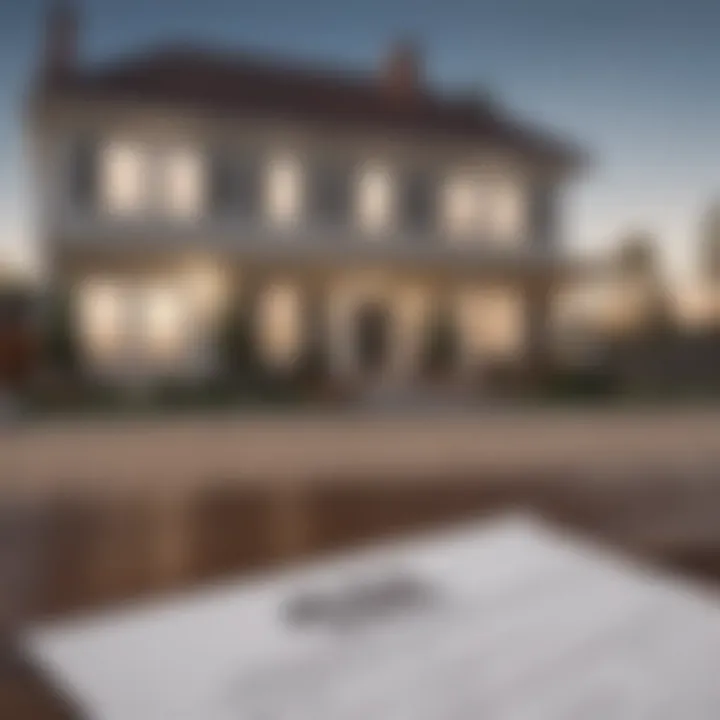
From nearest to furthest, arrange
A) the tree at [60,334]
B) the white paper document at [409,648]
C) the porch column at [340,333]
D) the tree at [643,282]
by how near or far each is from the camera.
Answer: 1. the white paper document at [409,648]
2. the tree at [60,334]
3. the porch column at [340,333]
4. the tree at [643,282]

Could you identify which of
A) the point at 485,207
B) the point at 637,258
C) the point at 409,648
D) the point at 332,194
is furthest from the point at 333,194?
the point at 409,648

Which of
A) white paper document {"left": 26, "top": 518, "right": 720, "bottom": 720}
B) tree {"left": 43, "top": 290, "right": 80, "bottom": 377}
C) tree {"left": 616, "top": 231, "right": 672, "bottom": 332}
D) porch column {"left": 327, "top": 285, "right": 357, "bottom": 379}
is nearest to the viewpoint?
white paper document {"left": 26, "top": 518, "right": 720, "bottom": 720}

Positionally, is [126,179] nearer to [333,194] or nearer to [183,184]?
[183,184]

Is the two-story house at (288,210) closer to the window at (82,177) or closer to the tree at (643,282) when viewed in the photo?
the window at (82,177)

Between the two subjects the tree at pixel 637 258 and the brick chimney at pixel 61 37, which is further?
the tree at pixel 637 258

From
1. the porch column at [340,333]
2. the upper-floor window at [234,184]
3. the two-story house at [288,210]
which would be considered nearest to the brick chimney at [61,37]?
the two-story house at [288,210]

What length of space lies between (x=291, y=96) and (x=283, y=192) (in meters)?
0.14

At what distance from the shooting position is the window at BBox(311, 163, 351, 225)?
1284mm

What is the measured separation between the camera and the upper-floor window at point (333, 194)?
128cm

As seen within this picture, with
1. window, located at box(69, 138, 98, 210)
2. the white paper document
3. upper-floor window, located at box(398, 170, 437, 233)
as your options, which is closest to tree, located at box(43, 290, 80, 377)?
window, located at box(69, 138, 98, 210)

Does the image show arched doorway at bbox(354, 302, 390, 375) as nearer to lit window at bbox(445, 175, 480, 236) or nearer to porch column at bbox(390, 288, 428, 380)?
porch column at bbox(390, 288, 428, 380)

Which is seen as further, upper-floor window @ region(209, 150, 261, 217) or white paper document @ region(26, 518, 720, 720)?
upper-floor window @ region(209, 150, 261, 217)

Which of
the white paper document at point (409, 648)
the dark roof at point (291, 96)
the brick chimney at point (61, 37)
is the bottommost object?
the white paper document at point (409, 648)

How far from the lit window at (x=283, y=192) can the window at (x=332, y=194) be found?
3 cm
